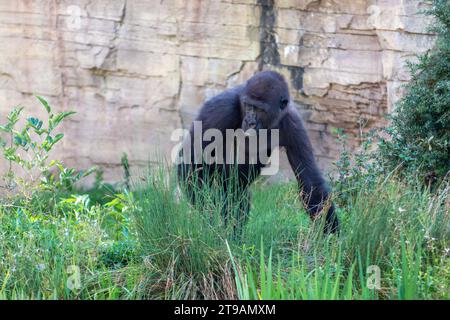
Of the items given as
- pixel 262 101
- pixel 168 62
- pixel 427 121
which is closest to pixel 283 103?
pixel 262 101

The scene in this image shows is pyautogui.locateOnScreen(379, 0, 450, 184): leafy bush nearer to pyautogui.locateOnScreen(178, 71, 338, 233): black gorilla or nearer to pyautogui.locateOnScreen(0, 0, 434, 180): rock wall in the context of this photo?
pyautogui.locateOnScreen(178, 71, 338, 233): black gorilla

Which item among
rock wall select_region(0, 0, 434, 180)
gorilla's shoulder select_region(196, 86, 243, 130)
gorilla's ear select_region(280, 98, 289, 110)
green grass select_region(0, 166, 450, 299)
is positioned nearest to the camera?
green grass select_region(0, 166, 450, 299)

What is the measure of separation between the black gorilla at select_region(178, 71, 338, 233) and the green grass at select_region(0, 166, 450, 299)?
2.44 feet

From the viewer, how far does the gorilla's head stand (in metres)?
5.19

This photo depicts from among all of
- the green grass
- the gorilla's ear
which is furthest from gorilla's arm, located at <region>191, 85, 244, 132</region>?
the green grass

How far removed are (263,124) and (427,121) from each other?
1.32 metres

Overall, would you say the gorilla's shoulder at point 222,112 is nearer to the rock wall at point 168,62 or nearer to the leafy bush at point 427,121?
the leafy bush at point 427,121

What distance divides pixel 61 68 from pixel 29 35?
573mm

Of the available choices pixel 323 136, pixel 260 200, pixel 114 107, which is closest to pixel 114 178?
pixel 114 107

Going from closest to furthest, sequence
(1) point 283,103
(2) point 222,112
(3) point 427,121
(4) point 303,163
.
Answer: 1. (4) point 303,163
2. (2) point 222,112
3. (1) point 283,103
4. (3) point 427,121

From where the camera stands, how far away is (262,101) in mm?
5191

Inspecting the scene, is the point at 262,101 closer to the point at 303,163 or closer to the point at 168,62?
the point at 303,163

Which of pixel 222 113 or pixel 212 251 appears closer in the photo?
pixel 212 251

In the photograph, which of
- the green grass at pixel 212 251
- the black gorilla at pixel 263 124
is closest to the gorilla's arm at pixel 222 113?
the black gorilla at pixel 263 124
